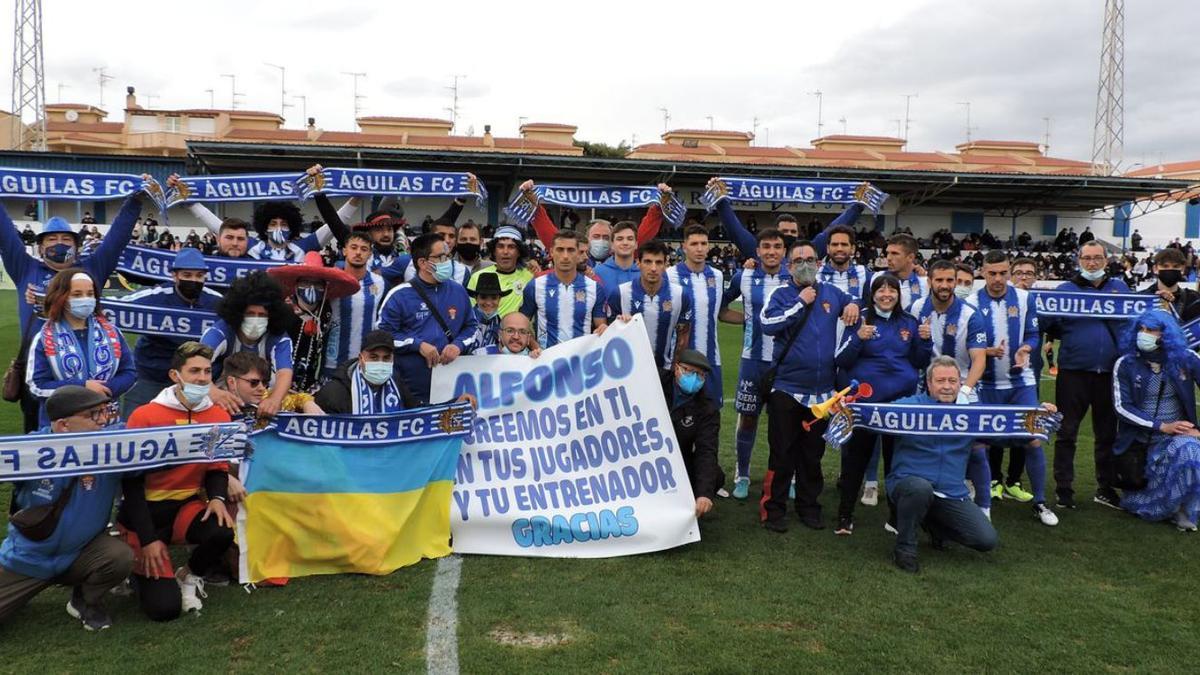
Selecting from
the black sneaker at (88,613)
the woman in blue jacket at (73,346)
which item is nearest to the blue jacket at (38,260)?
the woman in blue jacket at (73,346)

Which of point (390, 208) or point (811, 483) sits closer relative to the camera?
point (811, 483)

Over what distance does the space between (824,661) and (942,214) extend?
42.5 metres

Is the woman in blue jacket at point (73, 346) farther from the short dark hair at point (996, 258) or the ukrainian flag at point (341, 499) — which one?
the short dark hair at point (996, 258)

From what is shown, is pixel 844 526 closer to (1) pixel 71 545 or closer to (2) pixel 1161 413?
(2) pixel 1161 413

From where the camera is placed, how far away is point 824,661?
153 inches

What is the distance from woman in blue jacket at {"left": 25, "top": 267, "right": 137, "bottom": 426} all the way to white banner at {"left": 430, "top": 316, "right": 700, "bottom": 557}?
199 cm

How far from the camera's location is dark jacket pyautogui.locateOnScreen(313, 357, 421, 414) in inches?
214

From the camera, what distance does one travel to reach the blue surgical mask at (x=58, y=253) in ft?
18.6

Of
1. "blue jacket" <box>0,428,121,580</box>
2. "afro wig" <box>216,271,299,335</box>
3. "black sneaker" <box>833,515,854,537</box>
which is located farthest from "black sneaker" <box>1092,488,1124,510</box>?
"blue jacket" <box>0,428,121,580</box>

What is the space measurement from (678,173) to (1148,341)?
96.4ft

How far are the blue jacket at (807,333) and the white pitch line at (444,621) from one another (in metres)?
2.62

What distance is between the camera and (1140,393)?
6.38 metres

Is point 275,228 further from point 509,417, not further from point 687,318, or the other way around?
point 687,318

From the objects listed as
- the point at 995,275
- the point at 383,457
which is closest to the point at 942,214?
the point at 995,275
